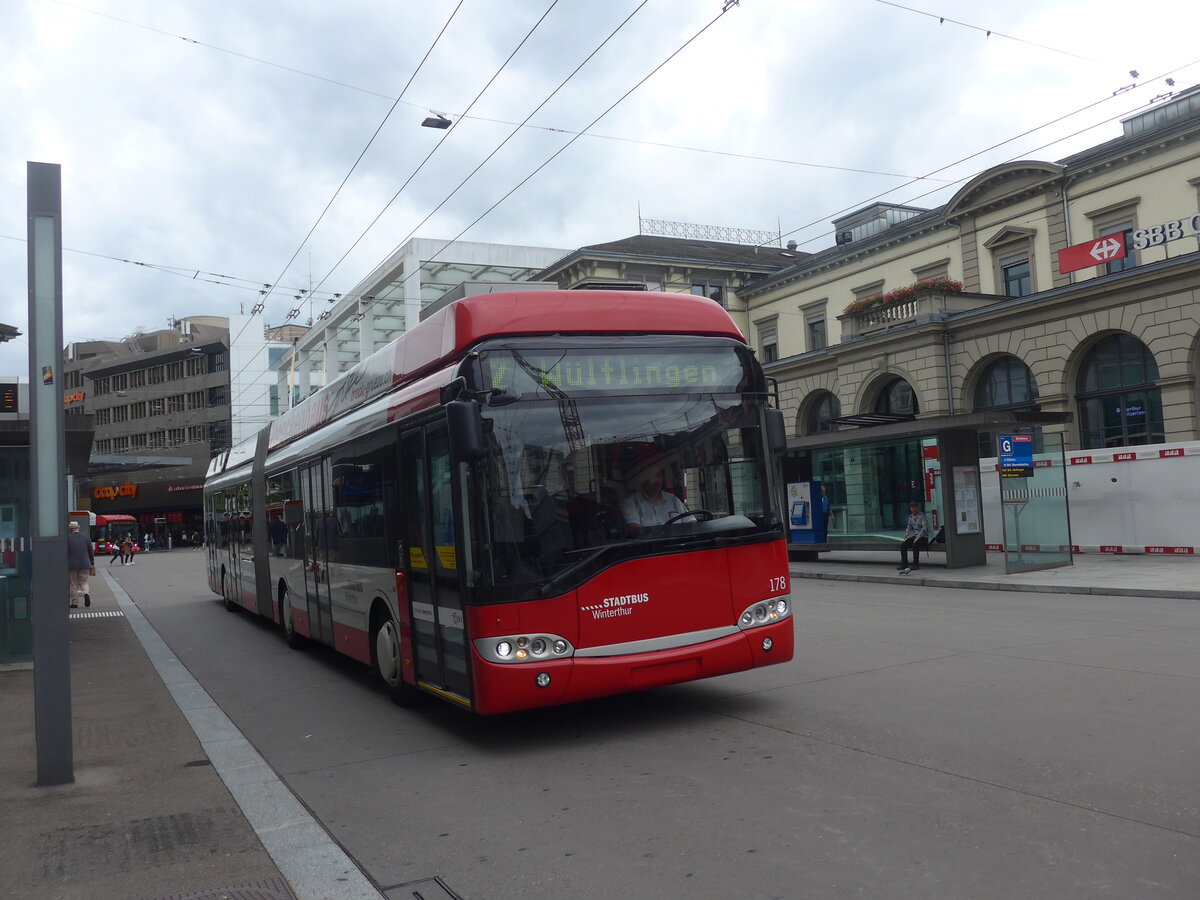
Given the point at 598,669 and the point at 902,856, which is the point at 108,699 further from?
the point at 902,856

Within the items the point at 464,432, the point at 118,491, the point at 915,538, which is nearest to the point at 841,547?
the point at 915,538

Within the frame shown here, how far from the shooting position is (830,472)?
2641cm

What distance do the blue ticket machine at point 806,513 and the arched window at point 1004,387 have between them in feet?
23.5

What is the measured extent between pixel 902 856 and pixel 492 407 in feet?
12.1

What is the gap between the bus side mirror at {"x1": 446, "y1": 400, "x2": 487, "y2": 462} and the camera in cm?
651

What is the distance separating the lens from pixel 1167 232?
26188mm

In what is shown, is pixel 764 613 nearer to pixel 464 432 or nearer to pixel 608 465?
pixel 608 465

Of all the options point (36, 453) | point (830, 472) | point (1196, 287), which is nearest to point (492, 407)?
point (36, 453)

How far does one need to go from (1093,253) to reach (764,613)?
24.6 m

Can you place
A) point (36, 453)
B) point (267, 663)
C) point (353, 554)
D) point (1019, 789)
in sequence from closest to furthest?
point (1019, 789)
point (36, 453)
point (353, 554)
point (267, 663)

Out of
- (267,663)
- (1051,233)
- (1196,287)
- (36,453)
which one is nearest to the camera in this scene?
(36,453)

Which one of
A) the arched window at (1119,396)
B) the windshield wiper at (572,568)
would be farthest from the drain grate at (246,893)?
the arched window at (1119,396)

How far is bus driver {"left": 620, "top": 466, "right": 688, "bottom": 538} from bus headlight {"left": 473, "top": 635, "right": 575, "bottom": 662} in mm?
890

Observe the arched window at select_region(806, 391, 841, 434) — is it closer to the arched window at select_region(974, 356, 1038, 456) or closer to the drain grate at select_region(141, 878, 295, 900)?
the arched window at select_region(974, 356, 1038, 456)
